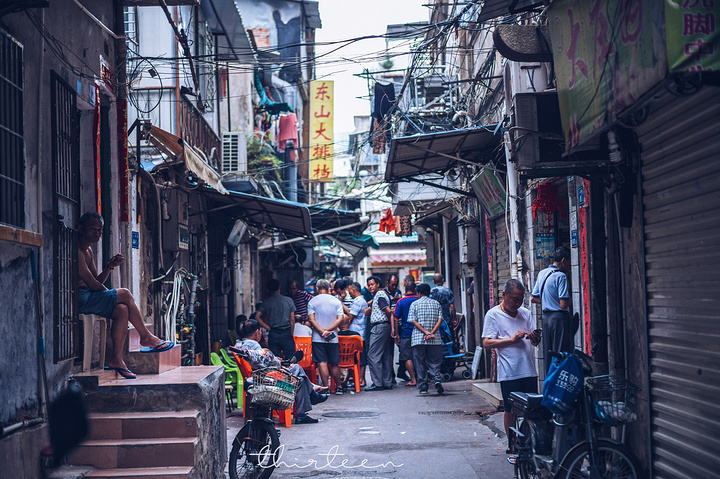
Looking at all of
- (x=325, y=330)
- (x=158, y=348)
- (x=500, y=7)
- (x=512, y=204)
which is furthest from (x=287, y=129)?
(x=158, y=348)

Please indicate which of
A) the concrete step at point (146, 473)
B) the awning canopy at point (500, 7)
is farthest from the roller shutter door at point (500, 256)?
the concrete step at point (146, 473)

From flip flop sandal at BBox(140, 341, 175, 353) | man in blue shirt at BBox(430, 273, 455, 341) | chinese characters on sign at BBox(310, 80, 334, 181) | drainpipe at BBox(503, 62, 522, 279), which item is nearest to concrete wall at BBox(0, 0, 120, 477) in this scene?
flip flop sandal at BBox(140, 341, 175, 353)

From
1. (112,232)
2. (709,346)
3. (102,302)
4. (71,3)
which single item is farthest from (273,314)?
(709,346)

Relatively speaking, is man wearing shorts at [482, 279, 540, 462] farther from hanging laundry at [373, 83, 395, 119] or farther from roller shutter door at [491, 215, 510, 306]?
hanging laundry at [373, 83, 395, 119]

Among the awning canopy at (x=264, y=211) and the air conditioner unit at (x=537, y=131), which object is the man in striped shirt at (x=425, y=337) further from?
the air conditioner unit at (x=537, y=131)

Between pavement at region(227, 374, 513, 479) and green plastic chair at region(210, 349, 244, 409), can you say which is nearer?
pavement at region(227, 374, 513, 479)

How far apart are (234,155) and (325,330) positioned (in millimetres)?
6703

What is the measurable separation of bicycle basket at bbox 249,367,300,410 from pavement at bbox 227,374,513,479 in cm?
78

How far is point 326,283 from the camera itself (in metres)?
13.8

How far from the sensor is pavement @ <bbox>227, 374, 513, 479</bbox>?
7.49 meters

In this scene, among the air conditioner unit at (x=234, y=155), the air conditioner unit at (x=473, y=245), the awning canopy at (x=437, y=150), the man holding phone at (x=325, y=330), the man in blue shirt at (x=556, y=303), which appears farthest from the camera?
the air conditioner unit at (x=234, y=155)

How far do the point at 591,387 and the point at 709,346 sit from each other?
98 cm

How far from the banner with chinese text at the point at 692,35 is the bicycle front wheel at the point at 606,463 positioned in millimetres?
3167

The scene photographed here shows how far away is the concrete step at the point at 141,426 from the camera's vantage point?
6.35 metres
